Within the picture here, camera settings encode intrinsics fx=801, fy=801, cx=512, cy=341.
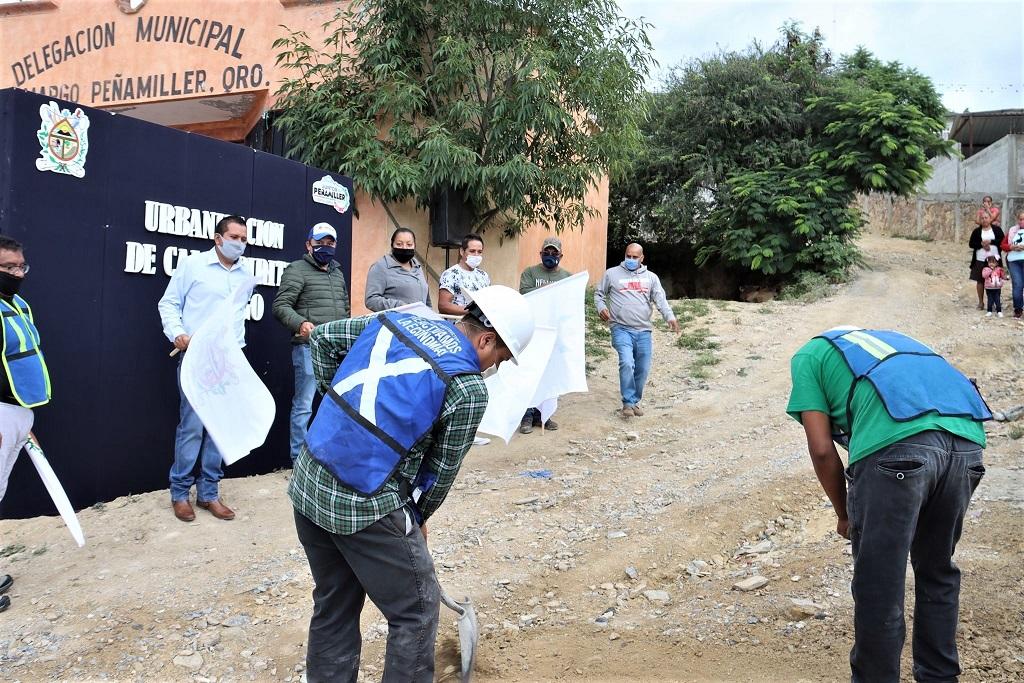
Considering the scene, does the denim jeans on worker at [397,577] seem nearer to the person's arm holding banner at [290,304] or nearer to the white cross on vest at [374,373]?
the white cross on vest at [374,373]

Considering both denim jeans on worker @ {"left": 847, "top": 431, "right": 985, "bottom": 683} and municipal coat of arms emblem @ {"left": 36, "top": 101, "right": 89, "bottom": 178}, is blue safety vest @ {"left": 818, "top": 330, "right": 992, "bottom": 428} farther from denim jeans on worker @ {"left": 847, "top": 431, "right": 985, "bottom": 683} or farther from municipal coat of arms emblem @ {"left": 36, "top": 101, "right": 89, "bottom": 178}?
municipal coat of arms emblem @ {"left": 36, "top": 101, "right": 89, "bottom": 178}

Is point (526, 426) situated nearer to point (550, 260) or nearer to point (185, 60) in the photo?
point (550, 260)

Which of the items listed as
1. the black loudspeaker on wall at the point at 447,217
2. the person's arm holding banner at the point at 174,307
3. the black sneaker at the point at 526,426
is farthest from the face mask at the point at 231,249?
the black loudspeaker on wall at the point at 447,217

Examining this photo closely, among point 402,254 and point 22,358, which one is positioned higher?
point 402,254

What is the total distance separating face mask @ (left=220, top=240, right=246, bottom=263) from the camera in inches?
207

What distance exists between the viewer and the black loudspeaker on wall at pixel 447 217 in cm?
984

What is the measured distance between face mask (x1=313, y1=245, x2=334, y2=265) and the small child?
32.7ft

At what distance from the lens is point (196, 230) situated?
19.2ft

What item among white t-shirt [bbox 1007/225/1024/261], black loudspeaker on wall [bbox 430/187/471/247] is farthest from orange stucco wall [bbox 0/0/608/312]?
white t-shirt [bbox 1007/225/1024/261]

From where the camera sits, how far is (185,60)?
1077 centimetres

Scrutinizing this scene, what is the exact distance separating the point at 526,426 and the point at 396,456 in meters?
5.30

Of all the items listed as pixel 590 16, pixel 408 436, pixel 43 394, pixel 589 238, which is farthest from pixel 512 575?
pixel 589 238

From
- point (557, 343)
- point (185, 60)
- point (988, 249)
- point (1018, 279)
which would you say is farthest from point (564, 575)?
point (988, 249)

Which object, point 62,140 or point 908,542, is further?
point 62,140
